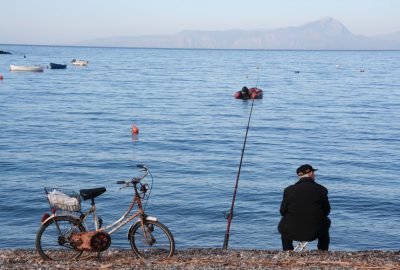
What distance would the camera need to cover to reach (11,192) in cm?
2233

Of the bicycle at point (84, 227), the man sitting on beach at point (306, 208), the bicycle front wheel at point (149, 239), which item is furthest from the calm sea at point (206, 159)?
the man sitting on beach at point (306, 208)

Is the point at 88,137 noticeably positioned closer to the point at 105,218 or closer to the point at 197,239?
the point at 105,218

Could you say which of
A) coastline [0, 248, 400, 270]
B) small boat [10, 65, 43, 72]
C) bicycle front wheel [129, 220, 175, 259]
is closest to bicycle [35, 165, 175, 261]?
bicycle front wheel [129, 220, 175, 259]

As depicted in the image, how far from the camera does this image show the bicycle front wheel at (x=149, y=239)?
30.8 ft

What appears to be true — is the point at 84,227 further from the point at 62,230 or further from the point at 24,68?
the point at 24,68

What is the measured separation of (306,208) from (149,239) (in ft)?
7.38

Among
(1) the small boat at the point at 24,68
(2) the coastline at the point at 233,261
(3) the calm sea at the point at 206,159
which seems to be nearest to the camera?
(2) the coastline at the point at 233,261

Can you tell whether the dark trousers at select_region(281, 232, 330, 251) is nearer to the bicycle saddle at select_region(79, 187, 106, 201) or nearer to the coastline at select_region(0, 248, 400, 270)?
the coastline at select_region(0, 248, 400, 270)

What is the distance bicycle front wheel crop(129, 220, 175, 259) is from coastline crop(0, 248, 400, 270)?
0.54 ft

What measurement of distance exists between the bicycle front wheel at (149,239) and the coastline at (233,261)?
0.54ft

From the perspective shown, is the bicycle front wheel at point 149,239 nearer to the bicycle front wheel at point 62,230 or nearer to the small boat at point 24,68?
the bicycle front wheel at point 62,230

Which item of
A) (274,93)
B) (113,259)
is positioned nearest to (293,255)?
(113,259)

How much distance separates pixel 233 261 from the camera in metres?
9.32

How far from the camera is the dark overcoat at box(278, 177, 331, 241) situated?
30.6ft
